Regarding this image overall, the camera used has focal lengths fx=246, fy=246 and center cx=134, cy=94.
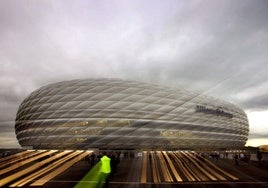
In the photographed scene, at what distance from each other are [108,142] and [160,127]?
45.0 ft

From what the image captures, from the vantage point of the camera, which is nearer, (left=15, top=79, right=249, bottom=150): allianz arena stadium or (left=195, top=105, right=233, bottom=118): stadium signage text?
(left=15, top=79, right=249, bottom=150): allianz arena stadium

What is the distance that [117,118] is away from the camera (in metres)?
61.0

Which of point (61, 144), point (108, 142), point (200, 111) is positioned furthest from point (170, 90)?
point (61, 144)

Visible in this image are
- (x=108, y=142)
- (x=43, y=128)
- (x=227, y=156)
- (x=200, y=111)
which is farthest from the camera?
(x=200, y=111)

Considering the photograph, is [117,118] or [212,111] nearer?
[117,118]

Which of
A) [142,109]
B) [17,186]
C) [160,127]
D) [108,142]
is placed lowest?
[17,186]

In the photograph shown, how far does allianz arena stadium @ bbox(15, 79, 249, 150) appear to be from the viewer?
6081cm

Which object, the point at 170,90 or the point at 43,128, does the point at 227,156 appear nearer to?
the point at 170,90

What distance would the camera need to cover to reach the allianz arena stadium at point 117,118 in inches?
2394

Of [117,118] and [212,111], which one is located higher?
[212,111]

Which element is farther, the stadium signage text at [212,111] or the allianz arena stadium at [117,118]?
the stadium signage text at [212,111]

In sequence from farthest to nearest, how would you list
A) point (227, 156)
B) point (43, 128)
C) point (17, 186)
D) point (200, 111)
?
point (200, 111) < point (43, 128) < point (227, 156) < point (17, 186)

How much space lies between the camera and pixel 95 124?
2391 inches

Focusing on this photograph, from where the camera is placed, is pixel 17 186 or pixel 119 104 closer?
pixel 17 186
